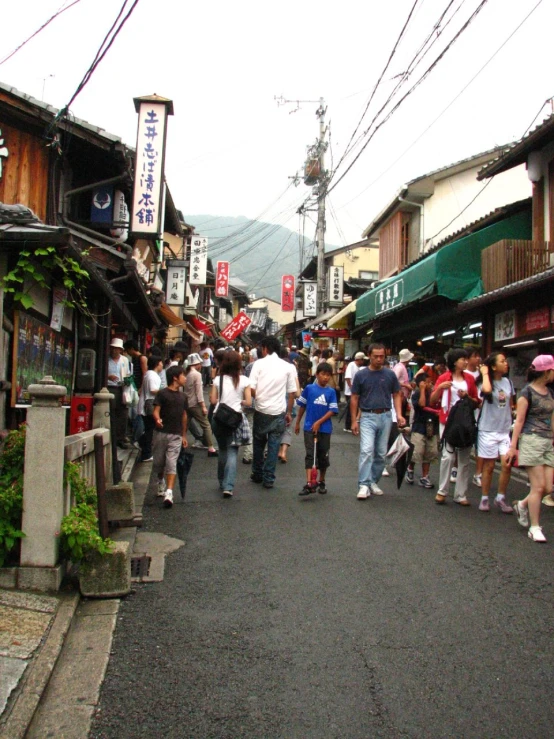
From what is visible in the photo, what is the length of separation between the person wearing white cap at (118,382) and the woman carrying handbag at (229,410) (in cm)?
308

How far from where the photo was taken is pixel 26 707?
10.7 ft

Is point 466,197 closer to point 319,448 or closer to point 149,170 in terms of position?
point 149,170

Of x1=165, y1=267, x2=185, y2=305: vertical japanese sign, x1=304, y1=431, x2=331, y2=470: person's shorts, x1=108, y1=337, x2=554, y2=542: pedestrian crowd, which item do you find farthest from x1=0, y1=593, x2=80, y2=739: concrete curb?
x1=165, y1=267, x2=185, y2=305: vertical japanese sign

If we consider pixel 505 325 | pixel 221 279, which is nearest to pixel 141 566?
pixel 505 325

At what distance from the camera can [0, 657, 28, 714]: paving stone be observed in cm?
330

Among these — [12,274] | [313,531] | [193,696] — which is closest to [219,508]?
[313,531]

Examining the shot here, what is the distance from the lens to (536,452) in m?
6.73

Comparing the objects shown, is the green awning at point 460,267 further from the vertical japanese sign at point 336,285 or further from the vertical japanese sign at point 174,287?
the vertical japanese sign at point 336,285

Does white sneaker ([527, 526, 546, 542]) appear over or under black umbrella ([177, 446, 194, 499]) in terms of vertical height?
under

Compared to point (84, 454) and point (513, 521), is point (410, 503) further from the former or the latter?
point (84, 454)

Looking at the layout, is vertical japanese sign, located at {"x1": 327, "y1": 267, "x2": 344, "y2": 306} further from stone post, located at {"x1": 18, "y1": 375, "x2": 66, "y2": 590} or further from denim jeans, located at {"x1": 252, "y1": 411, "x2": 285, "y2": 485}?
stone post, located at {"x1": 18, "y1": 375, "x2": 66, "y2": 590}

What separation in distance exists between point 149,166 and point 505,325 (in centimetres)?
786

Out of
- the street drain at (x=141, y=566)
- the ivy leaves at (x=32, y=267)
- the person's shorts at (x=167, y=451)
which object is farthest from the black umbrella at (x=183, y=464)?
the ivy leaves at (x=32, y=267)

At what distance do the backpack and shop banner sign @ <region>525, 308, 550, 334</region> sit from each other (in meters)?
4.54
